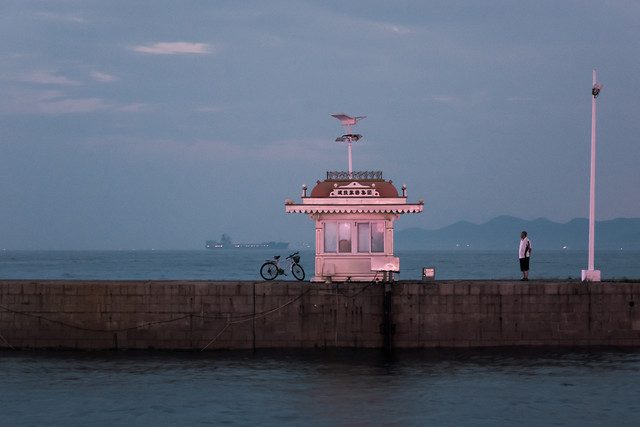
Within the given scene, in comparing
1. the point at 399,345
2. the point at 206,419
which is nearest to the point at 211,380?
the point at 206,419

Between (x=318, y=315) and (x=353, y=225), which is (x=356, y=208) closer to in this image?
(x=353, y=225)

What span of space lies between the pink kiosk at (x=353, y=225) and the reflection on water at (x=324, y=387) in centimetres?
400

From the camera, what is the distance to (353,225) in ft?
102

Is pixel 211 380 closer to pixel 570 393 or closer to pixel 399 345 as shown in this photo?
pixel 399 345

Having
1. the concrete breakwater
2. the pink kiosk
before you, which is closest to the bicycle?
the pink kiosk

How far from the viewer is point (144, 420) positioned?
2189 cm

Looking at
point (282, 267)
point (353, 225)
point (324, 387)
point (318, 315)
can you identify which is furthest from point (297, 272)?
point (324, 387)

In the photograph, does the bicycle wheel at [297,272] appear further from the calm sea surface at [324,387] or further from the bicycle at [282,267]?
the calm sea surface at [324,387]

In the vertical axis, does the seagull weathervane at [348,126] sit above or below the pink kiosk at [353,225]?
above

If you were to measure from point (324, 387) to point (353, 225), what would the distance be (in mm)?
8376

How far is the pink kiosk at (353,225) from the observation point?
3062 cm

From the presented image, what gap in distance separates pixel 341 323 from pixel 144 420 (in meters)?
9.26

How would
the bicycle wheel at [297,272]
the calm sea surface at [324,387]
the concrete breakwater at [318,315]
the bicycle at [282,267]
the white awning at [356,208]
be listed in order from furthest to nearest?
the bicycle at [282,267] → the bicycle wheel at [297,272] → the white awning at [356,208] → the concrete breakwater at [318,315] → the calm sea surface at [324,387]

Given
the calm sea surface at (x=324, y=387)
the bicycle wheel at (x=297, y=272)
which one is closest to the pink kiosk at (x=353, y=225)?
the bicycle wheel at (x=297, y=272)
